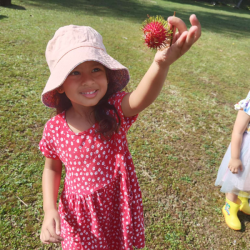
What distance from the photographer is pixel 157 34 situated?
2.60 ft

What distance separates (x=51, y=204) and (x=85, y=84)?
2.16 ft

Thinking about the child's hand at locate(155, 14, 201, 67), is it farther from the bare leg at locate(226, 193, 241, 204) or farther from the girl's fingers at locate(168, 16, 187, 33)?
the bare leg at locate(226, 193, 241, 204)

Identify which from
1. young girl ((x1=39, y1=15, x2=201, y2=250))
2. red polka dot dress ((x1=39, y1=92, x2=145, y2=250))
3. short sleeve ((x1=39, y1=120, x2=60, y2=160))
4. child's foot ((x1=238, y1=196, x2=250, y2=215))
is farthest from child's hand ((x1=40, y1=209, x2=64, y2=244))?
child's foot ((x1=238, y1=196, x2=250, y2=215))

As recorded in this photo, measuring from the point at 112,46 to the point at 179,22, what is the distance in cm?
530

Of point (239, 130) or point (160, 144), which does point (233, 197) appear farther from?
point (160, 144)

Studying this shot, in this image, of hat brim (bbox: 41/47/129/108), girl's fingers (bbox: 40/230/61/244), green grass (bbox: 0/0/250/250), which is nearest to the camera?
hat brim (bbox: 41/47/129/108)

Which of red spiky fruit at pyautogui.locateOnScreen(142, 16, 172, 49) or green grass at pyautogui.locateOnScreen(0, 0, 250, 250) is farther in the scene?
green grass at pyautogui.locateOnScreen(0, 0, 250, 250)

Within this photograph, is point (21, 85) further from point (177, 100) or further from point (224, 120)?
point (224, 120)

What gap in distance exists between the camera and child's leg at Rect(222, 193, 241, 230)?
203cm

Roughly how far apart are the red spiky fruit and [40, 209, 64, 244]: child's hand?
94 cm

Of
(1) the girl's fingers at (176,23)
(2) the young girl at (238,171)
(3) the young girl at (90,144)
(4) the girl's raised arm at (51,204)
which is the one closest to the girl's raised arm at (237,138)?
(2) the young girl at (238,171)

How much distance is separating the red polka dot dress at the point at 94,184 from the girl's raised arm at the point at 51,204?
0.06 m

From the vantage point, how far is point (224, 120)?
352cm

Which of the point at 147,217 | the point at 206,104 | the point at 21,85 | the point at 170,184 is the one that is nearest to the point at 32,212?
the point at 147,217
